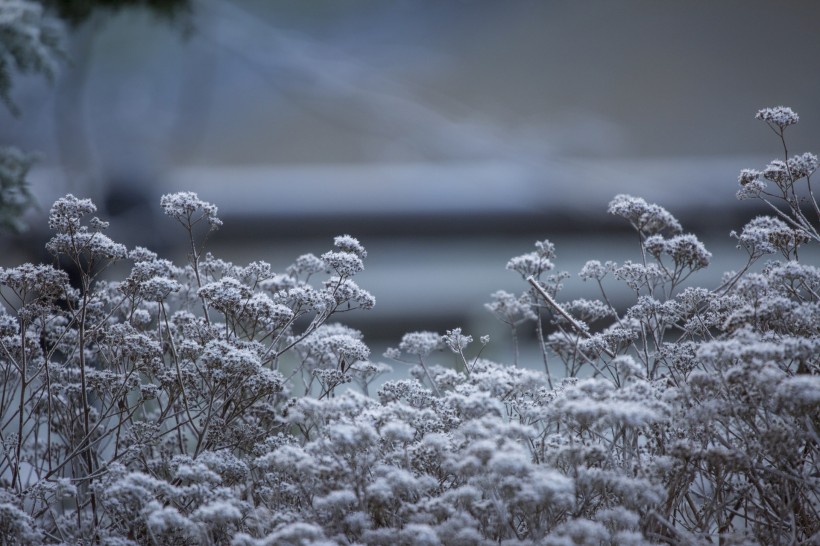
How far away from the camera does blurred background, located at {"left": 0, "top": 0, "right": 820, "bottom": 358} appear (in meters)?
6.64

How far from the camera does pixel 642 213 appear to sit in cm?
224

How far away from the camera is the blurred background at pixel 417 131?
664 centimetres

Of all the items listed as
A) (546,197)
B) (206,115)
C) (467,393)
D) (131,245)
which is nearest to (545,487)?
(467,393)

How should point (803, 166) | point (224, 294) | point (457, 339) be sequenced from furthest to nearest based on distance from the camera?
1. point (457, 339)
2. point (803, 166)
3. point (224, 294)

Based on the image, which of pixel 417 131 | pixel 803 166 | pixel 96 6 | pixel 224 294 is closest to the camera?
pixel 224 294

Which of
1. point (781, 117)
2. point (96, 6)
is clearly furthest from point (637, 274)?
point (96, 6)

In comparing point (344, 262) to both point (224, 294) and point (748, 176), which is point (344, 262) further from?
point (748, 176)

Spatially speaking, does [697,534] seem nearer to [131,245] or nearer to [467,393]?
[467,393]

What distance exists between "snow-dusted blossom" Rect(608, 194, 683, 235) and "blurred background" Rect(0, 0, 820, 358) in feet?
13.7

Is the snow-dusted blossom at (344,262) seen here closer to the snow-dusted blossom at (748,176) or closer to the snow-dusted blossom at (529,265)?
the snow-dusted blossom at (529,265)

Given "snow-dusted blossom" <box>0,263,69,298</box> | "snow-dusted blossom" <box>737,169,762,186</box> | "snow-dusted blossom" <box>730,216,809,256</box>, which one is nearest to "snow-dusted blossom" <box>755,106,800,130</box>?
"snow-dusted blossom" <box>737,169,762,186</box>

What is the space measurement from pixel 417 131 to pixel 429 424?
16.9ft

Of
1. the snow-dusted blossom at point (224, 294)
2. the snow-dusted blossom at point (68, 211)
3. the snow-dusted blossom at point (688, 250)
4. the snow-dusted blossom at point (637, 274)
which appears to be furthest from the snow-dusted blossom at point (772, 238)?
the snow-dusted blossom at point (68, 211)

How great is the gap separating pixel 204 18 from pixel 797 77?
4852 mm
